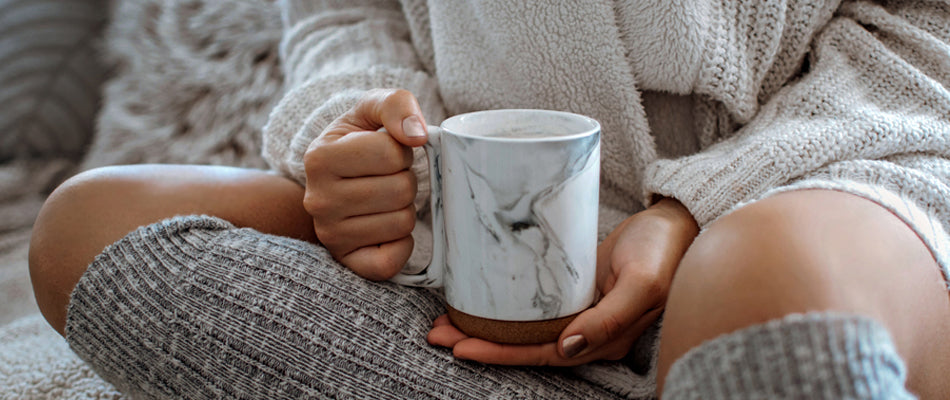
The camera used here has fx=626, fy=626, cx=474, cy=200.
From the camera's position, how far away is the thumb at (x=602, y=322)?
1.34 feet

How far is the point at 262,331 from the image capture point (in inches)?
17.2

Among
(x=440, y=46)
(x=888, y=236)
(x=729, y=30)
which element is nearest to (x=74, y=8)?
(x=440, y=46)

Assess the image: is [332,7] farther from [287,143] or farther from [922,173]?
[922,173]

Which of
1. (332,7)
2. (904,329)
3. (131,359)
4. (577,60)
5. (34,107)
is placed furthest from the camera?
(34,107)

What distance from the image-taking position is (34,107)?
87 cm

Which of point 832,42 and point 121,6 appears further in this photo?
point 121,6

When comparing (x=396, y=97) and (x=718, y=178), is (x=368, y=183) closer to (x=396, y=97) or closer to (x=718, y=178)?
(x=396, y=97)

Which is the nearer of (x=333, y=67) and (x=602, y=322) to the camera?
(x=602, y=322)

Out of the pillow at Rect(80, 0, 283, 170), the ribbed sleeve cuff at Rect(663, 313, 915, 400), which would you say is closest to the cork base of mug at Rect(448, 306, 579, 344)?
the ribbed sleeve cuff at Rect(663, 313, 915, 400)

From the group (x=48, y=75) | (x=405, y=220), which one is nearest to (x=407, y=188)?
(x=405, y=220)

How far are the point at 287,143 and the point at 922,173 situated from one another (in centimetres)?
51

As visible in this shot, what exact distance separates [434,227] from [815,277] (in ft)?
0.78

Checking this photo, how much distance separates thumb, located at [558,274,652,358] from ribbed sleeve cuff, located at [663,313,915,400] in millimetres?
101

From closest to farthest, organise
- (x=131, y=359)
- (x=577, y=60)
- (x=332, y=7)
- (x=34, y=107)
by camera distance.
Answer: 1. (x=131, y=359)
2. (x=577, y=60)
3. (x=332, y=7)
4. (x=34, y=107)
